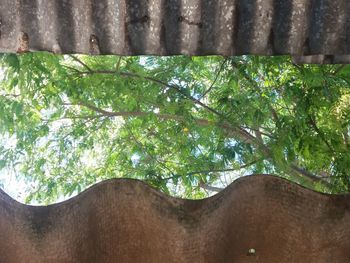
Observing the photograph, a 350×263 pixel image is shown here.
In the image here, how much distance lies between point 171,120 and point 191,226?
13.9 ft

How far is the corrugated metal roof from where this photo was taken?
65.2 inches

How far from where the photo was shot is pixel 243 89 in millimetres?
5078

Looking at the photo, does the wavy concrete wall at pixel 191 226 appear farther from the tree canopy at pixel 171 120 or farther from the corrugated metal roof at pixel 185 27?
the tree canopy at pixel 171 120

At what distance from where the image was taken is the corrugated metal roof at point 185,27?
5.44 feet

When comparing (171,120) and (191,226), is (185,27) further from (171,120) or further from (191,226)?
(171,120)

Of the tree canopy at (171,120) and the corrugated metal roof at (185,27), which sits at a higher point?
the tree canopy at (171,120)

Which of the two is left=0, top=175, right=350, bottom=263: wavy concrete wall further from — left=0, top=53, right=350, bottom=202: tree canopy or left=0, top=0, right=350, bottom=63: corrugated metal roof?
left=0, top=53, right=350, bottom=202: tree canopy

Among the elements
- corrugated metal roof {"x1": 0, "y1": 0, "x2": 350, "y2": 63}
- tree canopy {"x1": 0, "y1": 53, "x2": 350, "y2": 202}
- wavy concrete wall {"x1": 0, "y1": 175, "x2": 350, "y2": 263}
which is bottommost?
wavy concrete wall {"x1": 0, "y1": 175, "x2": 350, "y2": 263}

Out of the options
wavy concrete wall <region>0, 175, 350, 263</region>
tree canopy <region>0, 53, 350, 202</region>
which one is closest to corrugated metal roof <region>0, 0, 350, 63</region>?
wavy concrete wall <region>0, 175, 350, 263</region>

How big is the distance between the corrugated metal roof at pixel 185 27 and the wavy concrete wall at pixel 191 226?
45 centimetres

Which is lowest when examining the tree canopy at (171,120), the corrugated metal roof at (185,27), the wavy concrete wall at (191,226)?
the wavy concrete wall at (191,226)

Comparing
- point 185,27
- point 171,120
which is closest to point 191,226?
point 185,27

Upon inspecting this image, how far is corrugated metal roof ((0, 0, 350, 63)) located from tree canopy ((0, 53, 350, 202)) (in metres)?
1.83

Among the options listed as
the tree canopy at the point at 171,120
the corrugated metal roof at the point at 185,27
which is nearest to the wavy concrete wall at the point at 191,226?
the corrugated metal roof at the point at 185,27
